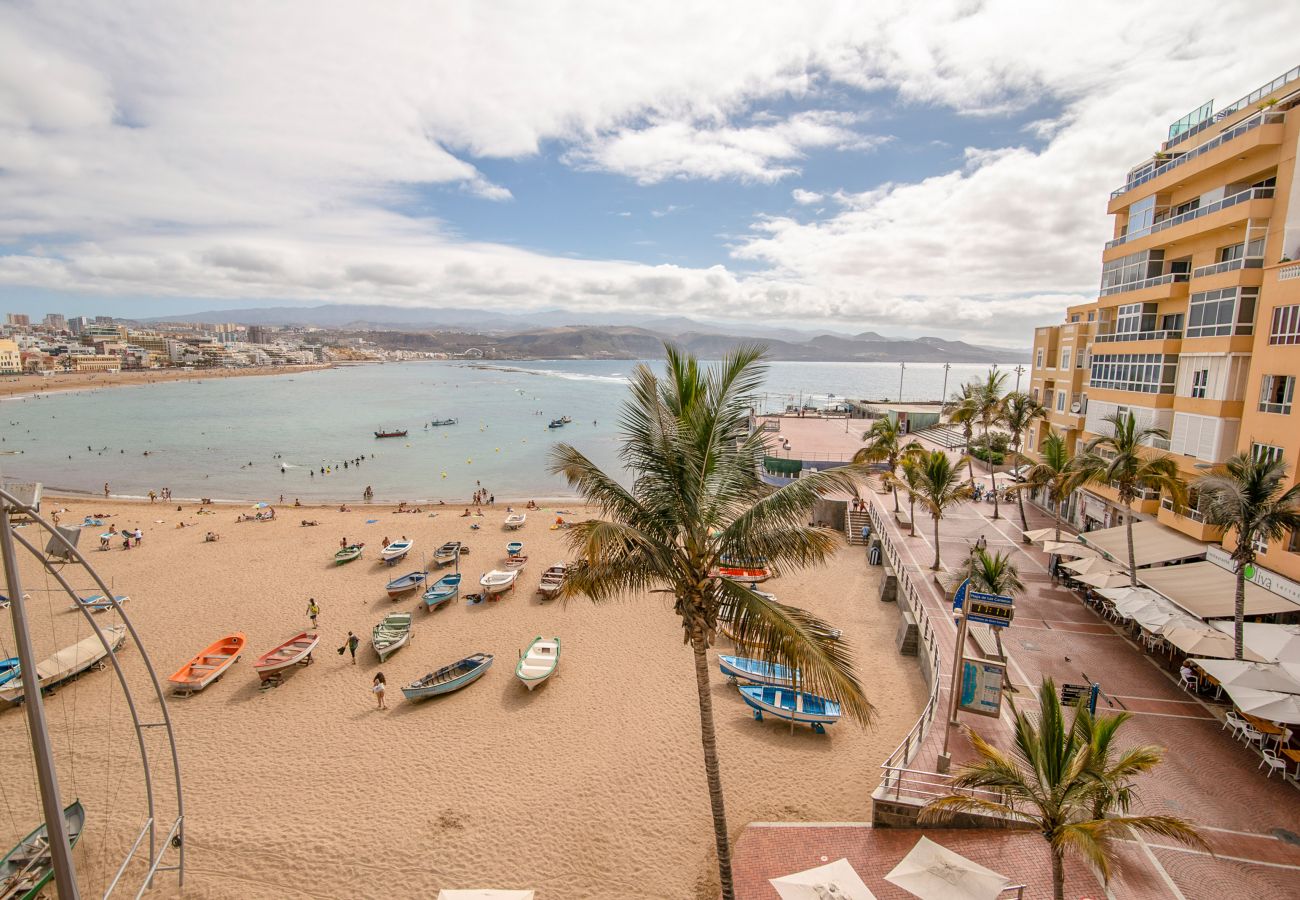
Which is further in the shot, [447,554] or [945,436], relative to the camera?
[945,436]

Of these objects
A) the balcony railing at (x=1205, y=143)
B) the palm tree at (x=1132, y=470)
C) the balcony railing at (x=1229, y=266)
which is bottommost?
the palm tree at (x=1132, y=470)

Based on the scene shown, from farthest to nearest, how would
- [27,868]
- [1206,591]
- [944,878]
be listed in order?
[1206,591] → [27,868] → [944,878]

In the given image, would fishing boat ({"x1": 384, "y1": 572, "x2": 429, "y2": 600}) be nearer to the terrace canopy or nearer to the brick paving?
the brick paving

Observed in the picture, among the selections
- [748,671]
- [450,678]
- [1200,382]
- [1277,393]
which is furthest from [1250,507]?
[450,678]

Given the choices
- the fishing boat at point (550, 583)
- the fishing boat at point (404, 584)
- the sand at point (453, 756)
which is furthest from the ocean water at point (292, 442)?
the fishing boat at point (404, 584)

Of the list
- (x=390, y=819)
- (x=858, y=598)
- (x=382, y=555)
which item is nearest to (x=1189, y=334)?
(x=858, y=598)

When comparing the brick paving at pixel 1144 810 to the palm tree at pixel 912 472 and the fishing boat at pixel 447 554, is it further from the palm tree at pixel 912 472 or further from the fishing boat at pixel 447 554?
the fishing boat at pixel 447 554

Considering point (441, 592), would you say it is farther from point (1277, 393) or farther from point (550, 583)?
point (1277, 393)
